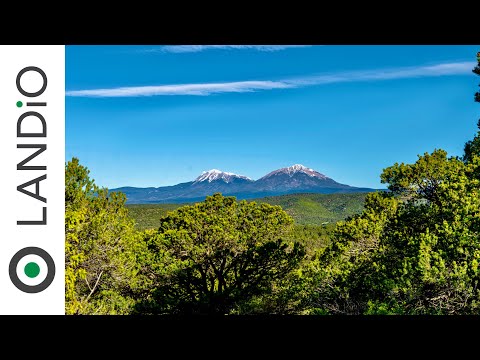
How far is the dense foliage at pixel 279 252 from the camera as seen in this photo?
24.8 feet

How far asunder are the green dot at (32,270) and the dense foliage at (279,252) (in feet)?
15.9

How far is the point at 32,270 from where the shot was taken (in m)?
2.83

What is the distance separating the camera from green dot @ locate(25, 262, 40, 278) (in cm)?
282

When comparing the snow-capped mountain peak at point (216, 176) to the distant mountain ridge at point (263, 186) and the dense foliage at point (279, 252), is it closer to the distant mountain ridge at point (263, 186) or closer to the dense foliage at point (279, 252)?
the distant mountain ridge at point (263, 186)

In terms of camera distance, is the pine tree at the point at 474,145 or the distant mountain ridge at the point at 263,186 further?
the distant mountain ridge at the point at 263,186

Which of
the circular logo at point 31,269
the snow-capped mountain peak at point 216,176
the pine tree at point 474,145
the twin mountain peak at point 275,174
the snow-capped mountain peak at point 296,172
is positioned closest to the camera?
the circular logo at point 31,269

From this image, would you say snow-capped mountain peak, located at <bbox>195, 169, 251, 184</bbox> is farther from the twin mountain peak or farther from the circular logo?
the circular logo

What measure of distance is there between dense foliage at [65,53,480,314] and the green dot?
190 inches

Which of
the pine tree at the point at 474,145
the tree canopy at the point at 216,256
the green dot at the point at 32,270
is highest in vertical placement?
the pine tree at the point at 474,145

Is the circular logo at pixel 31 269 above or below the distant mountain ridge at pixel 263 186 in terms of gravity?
below

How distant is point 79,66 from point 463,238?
15.1 meters

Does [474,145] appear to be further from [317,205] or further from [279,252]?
[317,205]

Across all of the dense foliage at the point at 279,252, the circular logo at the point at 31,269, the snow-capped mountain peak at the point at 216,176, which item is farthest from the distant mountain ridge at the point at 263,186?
the circular logo at the point at 31,269
